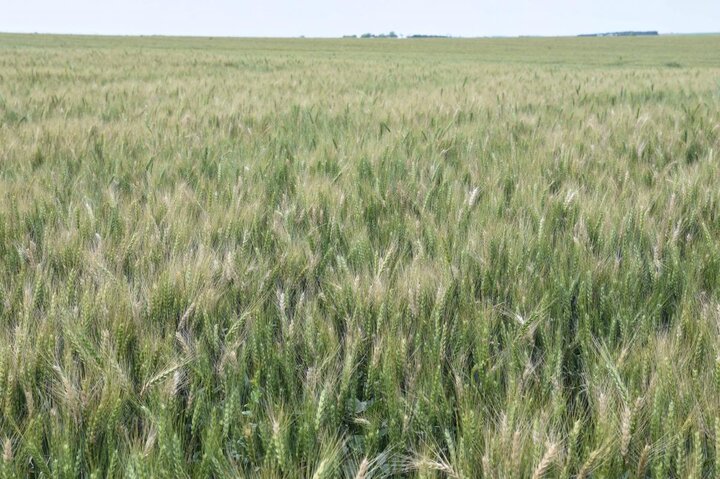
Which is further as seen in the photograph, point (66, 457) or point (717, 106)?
point (717, 106)

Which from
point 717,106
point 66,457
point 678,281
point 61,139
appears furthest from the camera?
point 717,106

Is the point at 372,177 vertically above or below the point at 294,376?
above

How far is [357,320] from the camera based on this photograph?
1.15m

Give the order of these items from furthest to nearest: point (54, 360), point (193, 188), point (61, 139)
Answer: point (61, 139), point (193, 188), point (54, 360)

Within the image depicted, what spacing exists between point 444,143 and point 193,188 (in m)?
1.40

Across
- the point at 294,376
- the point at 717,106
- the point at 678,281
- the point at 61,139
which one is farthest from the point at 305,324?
the point at 717,106

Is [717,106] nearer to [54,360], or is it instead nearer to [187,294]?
[187,294]

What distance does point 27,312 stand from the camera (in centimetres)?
103

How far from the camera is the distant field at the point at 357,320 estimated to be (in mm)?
806

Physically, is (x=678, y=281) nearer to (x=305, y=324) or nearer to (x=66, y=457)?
(x=305, y=324)

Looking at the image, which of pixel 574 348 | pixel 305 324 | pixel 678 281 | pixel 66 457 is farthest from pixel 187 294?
pixel 678 281

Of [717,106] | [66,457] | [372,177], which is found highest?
[717,106]

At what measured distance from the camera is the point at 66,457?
0.75 metres

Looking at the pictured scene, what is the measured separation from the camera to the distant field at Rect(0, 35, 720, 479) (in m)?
0.81
